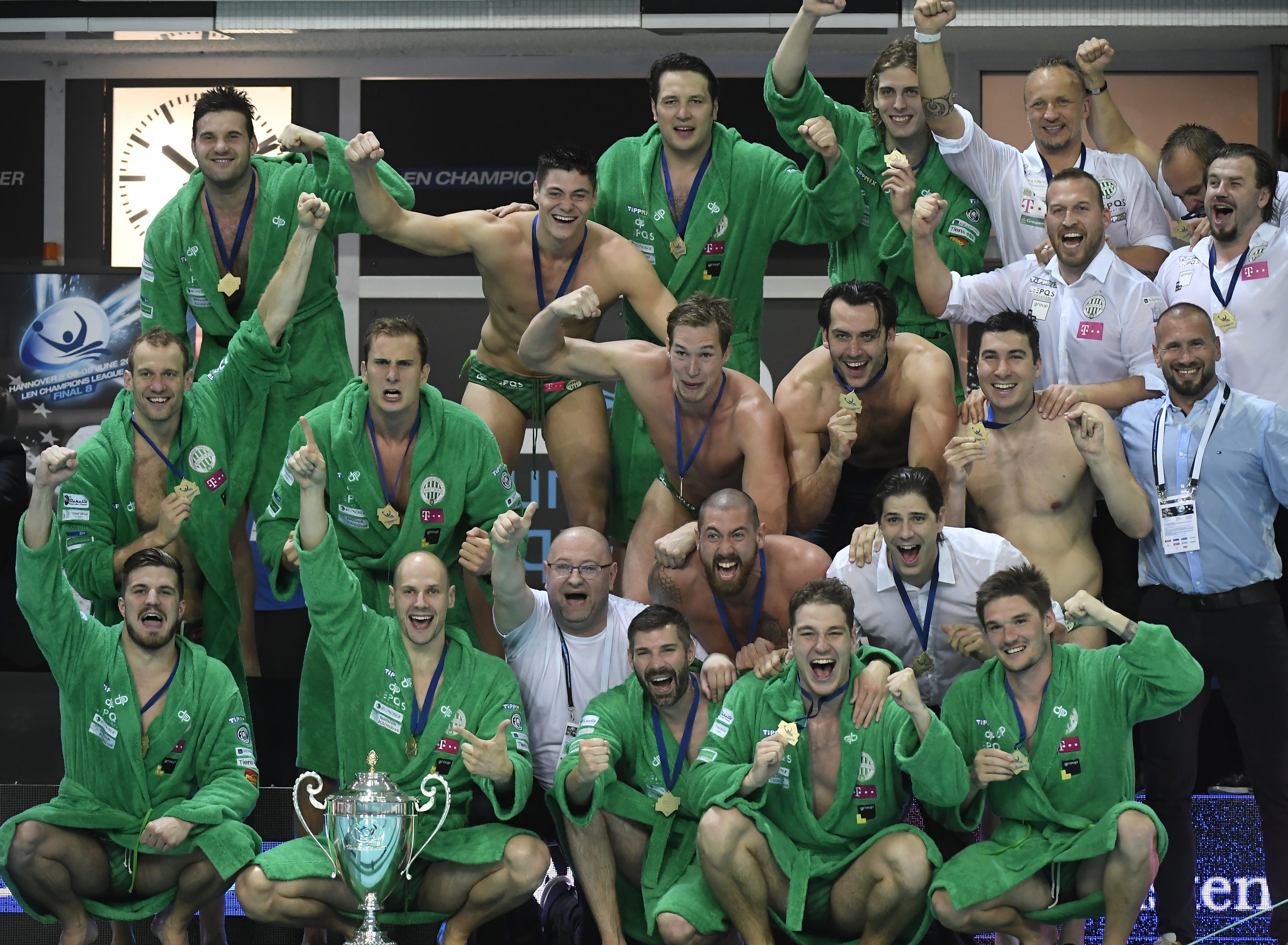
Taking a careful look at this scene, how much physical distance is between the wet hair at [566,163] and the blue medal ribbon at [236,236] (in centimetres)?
115

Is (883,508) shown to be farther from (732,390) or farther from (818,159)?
(818,159)

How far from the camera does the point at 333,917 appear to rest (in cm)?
486

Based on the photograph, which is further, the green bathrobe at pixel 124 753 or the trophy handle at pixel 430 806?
the green bathrobe at pixel 124 753

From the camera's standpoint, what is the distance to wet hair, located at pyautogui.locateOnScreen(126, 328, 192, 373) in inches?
217

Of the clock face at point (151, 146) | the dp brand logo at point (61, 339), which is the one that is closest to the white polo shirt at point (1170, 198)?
the clock face at point (151, 146)

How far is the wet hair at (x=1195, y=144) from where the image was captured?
6020 millimetres

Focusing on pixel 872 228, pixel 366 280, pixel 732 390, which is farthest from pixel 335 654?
pixel 366 280

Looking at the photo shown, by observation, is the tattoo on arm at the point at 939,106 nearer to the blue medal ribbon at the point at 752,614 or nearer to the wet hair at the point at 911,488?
the wet hair at the point at 911,488

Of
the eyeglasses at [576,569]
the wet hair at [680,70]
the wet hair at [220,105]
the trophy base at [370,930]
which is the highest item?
the wet hair at [680,70]

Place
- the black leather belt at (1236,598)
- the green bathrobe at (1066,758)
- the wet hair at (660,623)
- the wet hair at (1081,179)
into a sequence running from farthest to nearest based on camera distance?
the wet hair at (1081,179), the black leather belt at (1236,598), the wet hair at (660,623), the green bathrobe at (1066,758)

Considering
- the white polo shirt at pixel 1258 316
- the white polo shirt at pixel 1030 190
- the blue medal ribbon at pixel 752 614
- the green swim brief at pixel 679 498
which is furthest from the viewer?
the white polo shirt at pixel 1030 190

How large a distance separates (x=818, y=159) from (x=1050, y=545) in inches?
70.2

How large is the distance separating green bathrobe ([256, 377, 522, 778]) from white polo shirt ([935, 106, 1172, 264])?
7.39 feet

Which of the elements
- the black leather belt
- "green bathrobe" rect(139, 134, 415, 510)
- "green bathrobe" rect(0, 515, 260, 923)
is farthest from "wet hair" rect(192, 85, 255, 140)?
the black leather belt
